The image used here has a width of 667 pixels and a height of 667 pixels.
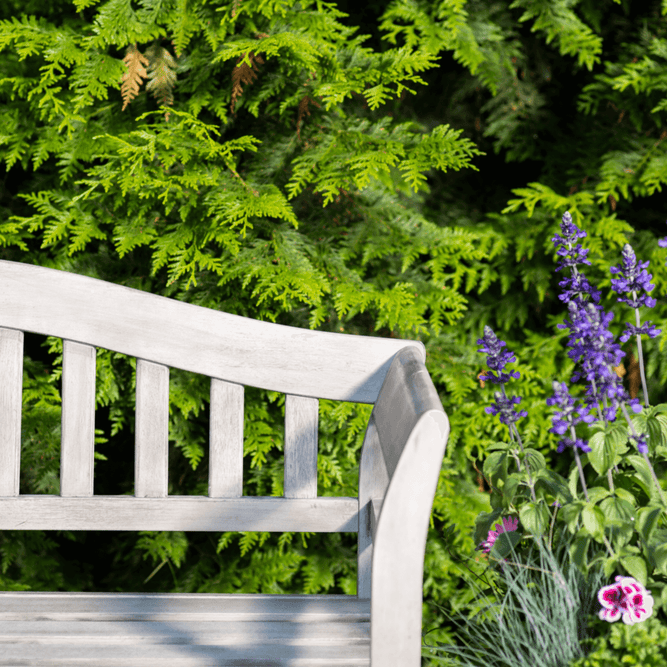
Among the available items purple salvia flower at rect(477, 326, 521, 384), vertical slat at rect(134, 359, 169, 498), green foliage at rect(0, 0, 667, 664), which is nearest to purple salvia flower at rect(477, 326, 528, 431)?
purple salvia flower at rect(477, 326, 521, 384)

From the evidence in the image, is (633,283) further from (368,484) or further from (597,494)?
(368,484)

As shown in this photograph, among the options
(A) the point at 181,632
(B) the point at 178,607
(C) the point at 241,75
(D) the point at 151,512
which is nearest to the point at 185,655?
(A) the point at 181,632

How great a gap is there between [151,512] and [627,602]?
3.59 feet

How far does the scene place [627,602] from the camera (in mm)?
1247

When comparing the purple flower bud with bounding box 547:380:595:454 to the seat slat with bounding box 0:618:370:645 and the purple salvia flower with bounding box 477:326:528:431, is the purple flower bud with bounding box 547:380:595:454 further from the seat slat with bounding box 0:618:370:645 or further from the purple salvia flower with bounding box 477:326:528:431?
the seat slat with bounding box 0:618:370:645

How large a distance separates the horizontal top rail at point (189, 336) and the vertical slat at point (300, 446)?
47 millimetres

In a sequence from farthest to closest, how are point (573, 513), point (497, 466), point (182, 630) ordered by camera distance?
point (497, 466)
point (182, 630)
point (573, 513)

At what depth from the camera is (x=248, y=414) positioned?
227cm

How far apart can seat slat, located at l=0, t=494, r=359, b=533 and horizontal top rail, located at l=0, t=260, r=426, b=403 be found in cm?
31

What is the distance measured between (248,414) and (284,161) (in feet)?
2.99

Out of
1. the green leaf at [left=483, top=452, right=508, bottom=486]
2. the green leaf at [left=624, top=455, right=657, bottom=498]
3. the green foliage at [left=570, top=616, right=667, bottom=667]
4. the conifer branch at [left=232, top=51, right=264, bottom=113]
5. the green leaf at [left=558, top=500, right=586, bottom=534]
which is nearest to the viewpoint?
the green foliage at [left=570, top=616, right=667, bottom=667]

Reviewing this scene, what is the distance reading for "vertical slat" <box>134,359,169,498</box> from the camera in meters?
1.61

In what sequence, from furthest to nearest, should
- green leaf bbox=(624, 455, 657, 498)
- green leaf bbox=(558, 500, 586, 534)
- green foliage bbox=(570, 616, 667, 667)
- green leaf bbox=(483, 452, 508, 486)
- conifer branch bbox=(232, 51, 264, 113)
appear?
conifer branch bbox=(232, 51, 264, 113), green leaf bbox=(483, 452, 508, 486), green leaf bbox=(624, 455, 657, 498), green leaf bbox=(558, 500, 586, 534), green foliage bbox=(570, 616, 667, 667)

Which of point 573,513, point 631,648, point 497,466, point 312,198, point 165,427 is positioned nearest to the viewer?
point 631,648
